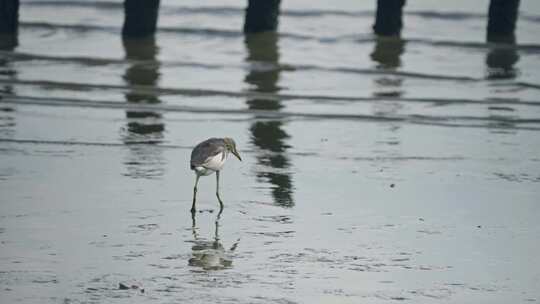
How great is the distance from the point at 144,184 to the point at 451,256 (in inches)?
143

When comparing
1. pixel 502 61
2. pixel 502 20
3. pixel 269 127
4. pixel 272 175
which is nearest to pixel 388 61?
pixel 502 61

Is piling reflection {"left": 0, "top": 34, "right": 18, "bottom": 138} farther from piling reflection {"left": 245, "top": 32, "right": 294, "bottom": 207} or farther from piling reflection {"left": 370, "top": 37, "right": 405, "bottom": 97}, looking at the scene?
piling reflection {"left": 370, "top": 37, "right": 405, "bottom": 97}

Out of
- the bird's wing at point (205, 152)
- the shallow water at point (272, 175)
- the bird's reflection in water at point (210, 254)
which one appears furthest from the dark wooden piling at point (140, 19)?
the bird's reflection in water at point (210, 254)

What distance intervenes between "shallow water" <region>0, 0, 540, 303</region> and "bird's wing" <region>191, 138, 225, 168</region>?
463mm

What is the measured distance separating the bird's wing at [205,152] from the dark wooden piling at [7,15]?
1563 cm

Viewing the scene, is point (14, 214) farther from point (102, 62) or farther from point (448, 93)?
point (102, 62)

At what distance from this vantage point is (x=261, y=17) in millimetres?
26984

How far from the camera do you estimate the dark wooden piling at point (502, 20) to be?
89.2 feet

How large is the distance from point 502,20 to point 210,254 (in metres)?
19.0

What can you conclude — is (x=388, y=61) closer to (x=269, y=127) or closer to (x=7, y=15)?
(x=7, y=15)

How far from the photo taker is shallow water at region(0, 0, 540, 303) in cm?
881

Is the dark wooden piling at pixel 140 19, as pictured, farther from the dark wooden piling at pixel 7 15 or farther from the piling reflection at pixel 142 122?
the dark wooden piling at pixel 7 15

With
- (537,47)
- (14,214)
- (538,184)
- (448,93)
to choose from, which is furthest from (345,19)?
(14,214)

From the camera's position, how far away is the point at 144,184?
1214 centimetres
